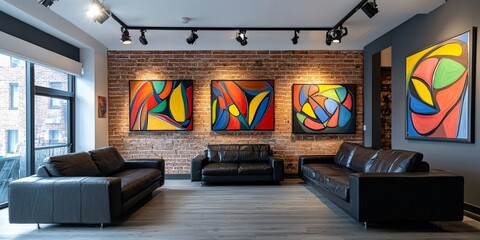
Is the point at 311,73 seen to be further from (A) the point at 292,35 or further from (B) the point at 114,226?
(B) the point at 114,226

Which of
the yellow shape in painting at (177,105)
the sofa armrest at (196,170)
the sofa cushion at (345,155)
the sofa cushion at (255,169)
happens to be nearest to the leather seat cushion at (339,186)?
the sofa cushion at (345,155)

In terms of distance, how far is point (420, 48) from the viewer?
4.48 meters

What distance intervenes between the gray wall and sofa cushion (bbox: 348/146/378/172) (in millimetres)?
725

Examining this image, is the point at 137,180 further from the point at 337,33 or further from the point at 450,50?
the point at 450,50

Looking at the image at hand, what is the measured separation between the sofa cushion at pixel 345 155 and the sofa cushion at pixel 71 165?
4052mm

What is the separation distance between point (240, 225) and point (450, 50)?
138 inches

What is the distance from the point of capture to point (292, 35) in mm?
5477

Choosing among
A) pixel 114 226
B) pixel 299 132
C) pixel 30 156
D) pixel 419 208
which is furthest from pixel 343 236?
pixel 30 156

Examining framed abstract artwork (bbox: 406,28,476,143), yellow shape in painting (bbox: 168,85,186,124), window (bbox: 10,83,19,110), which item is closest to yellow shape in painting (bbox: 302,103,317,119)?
framed abstract artwork (bbox: 406,28,476,143)

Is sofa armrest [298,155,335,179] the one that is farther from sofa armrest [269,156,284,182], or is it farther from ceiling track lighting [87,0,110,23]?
ceiling track lighting [87,0,110,23]

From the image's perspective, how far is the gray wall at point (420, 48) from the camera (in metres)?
3.56

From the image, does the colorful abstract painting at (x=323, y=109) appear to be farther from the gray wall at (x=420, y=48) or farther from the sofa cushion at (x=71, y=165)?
the sofa cushion at (x=71, y=165)

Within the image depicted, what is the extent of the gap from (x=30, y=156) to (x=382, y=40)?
21.0 ft

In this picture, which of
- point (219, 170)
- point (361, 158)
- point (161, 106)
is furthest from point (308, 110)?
point (161, 106)
